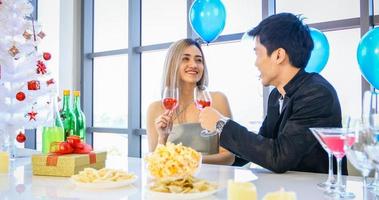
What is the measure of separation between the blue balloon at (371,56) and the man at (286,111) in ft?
2.43

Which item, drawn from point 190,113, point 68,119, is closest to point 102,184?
point 68,119

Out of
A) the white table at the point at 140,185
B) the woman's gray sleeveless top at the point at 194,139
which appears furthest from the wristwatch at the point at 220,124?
the woman's gray sleeveless top at the point at 194,139

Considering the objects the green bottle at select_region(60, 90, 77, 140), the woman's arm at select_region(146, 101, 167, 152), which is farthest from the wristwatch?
the green bottle at select_region(60, 90, 77, 140)

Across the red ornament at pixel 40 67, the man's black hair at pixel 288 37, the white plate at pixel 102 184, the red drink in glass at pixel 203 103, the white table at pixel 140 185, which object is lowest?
the white table at pixel 140 185

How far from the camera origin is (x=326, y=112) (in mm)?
1360

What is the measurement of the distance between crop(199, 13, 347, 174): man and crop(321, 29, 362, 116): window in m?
1.58

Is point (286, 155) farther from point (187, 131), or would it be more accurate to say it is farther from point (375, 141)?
point (187, 131)

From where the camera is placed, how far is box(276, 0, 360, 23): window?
120 inches

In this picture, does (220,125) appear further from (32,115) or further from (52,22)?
(52,22)

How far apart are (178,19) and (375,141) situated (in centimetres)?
350

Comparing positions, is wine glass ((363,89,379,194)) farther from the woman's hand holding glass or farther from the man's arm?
the woman's hand holding glass

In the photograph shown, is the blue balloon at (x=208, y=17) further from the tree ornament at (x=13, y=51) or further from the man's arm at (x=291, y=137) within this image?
the man's arm at (x=291, y=137)

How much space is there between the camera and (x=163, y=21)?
4.31 metres

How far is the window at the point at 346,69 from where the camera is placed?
9.95 ft
